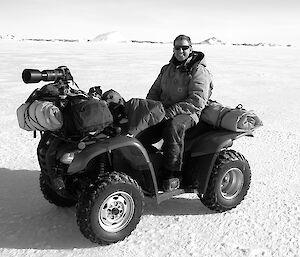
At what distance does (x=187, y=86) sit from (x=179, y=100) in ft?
0.65

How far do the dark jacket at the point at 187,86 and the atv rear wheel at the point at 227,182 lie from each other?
0.60 m

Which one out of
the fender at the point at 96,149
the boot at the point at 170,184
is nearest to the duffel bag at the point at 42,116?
the fender at the point at 96,149

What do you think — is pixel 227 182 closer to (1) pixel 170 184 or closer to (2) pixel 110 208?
(1) pixel 170 184

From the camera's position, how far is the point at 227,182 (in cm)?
479

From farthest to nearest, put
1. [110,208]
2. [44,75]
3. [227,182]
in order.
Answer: [227,182] → [110,208] → [44,75]

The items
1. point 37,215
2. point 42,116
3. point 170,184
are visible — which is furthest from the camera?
point 37,215

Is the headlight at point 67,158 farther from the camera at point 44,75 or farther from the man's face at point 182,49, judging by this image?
the man's face at point 182,49

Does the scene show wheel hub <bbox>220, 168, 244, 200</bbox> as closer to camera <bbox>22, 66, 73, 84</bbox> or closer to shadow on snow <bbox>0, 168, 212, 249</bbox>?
shadow on snow <bbox>0, 168, 212, 249</bbox>

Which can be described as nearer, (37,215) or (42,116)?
(42,116)

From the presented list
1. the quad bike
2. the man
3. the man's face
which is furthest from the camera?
the man's face

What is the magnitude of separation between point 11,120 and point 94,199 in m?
5.85

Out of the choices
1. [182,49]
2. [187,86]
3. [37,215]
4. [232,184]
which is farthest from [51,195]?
[182,49]

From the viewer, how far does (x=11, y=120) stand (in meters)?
8.84

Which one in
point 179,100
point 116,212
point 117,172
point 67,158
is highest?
point 179,100
